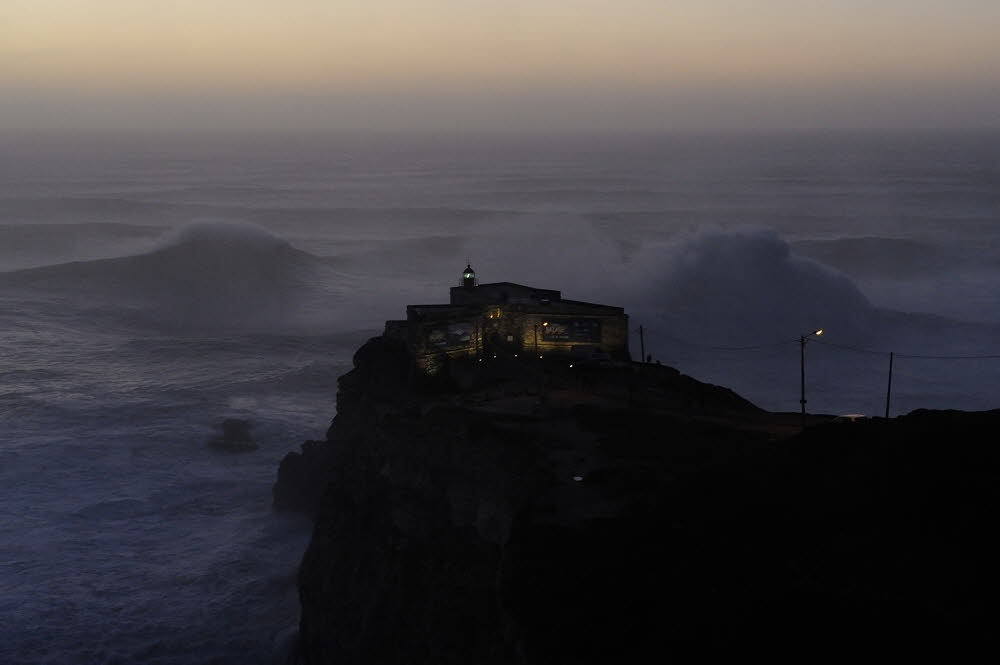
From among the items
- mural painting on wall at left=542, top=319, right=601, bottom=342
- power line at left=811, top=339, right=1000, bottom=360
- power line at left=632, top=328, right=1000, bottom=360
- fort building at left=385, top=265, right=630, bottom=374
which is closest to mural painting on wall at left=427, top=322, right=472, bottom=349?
fort building at left=385, top=265, right=630, bottom=374

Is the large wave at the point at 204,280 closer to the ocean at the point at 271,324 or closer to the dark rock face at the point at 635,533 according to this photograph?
the ocean at the point at 271,324

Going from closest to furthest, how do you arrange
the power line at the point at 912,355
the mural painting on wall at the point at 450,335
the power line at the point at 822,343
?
1. the mural painting on wall at the point at 450,335
2. the power line at the point at 912,355
3. the power line at the point at 822,343

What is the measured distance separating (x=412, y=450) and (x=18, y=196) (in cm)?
12597

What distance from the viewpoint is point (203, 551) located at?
3228cm

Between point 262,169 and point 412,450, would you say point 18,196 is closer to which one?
point 262,169

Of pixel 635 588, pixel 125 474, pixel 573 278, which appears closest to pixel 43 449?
pixel 125 474

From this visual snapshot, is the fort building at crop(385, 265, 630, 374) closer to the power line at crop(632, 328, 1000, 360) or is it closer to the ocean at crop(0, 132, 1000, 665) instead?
the ocean at crop(0, 132, 1000, 665)

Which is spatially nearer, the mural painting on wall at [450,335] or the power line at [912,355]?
the mural painting on wall at [450,335]

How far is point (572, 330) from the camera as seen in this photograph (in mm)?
36781

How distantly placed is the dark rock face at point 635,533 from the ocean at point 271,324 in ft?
14.7

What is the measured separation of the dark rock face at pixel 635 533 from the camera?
16.4 m

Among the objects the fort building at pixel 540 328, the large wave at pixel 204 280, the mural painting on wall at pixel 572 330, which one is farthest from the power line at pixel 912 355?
the large wave at pixel 204 280

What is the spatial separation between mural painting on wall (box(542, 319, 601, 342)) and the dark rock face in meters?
4.18

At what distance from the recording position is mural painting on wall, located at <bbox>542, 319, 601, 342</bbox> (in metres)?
36.7
